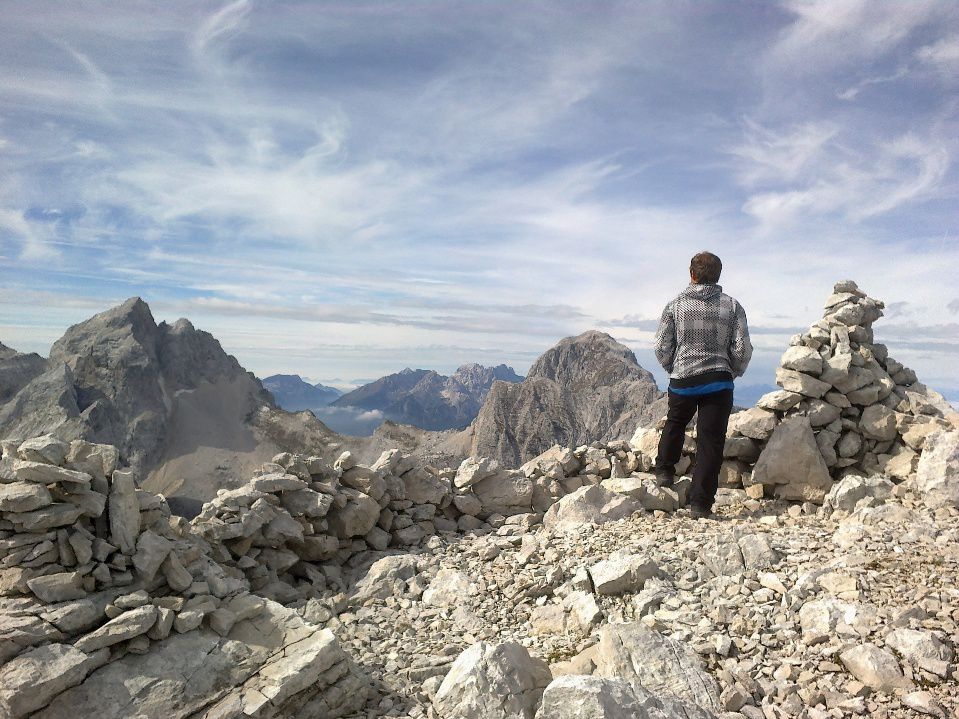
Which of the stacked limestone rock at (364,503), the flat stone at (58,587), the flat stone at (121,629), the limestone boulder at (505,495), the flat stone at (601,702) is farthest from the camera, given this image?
the limestone boulder at (505,495)

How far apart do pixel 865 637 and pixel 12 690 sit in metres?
7.92

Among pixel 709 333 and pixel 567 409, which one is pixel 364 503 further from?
pixel 567 409

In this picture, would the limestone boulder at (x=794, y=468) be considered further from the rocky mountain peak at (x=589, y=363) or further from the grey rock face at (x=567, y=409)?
the rocky mountain peak at (x=589, y=363)

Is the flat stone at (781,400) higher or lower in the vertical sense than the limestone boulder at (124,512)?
higher

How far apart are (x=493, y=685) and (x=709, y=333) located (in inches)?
272

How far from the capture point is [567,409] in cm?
7050

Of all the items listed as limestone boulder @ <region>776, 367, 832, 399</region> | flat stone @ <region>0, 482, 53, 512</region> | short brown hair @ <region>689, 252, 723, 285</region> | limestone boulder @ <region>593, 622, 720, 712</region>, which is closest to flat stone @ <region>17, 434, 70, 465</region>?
flat stone @ <region>0, 482, 53, 512</region>

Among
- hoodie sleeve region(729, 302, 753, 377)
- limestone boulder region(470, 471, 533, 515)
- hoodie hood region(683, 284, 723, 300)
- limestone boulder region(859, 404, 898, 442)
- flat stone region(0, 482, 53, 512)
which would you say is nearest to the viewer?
flat stone region(0, 482, 53, 512)

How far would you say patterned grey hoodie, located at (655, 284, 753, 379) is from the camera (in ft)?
33.3

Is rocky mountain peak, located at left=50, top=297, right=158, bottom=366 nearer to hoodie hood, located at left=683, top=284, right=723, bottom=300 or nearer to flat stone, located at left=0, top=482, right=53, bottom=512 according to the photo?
flat stone, located at left=0, top=482, right=53, bottom=512

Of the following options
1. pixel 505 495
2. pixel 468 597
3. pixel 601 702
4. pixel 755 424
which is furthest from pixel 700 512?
pixel 601 702

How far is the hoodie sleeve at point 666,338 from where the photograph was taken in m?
10.6

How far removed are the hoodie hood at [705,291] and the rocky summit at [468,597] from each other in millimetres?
3490

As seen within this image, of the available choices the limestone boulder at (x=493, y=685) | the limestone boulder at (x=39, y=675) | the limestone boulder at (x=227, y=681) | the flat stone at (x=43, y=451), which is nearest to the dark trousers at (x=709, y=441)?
the limestone boulder at (x=493, y=685)
